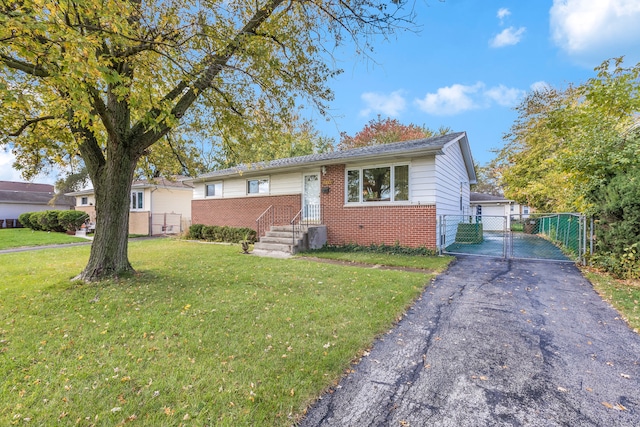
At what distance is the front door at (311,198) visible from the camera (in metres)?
11.5

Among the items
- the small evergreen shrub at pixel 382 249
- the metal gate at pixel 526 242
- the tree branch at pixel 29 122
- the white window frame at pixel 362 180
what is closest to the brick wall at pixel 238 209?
the white window frame at pixel 362 180

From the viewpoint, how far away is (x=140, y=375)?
8.63 ft

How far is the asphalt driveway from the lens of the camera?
2219 mm

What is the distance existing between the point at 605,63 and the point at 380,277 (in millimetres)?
8648

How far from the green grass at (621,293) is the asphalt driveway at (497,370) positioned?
14cm

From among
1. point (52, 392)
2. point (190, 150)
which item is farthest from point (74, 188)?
point (52, 392)

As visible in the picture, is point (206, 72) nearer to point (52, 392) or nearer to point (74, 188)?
point (52, 392)

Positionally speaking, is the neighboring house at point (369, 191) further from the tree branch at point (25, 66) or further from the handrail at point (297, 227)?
the tree branch at point (25, 66)

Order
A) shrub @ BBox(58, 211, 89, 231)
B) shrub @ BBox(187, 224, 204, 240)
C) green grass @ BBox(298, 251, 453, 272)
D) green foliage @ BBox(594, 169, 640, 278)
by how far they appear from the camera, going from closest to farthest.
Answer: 1. green foliage @ BBox(594, 169, 640, 278)
2. green grass @ BBox(298, 251, 453, 272)
3. shrub @ BBox(187, 224, 204, 240)
4. shrub @ BBox(58, 211, 89, 231)

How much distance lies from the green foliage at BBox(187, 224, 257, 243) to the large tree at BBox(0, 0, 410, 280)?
6.80m

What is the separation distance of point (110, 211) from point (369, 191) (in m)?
7.49

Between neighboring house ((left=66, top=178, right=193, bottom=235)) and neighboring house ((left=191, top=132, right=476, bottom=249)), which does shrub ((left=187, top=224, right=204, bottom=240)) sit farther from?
neighboring house ((left=66, top=178, right=193, bottom=235))

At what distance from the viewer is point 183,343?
326 cm

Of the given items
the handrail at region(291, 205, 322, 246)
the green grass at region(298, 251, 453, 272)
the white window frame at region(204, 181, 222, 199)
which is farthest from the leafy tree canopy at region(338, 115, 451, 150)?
the green grass at region(298, 251, 453, 272)
